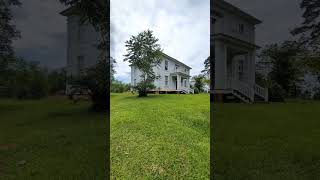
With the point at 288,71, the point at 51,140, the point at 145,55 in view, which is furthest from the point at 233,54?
the point at 51,140

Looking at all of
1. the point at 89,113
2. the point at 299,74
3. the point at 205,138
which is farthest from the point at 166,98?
the point at 299,74

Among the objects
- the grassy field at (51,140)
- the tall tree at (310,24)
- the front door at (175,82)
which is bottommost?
the grassy field at (51,140)

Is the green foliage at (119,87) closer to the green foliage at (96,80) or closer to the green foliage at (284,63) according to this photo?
the green foliage at (96,80)

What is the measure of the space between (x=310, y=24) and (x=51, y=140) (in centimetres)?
271

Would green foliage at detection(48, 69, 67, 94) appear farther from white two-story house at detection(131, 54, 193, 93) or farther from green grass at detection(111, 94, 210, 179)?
white two-story house at detection(131, 54, 193, 93)

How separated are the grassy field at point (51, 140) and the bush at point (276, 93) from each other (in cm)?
158

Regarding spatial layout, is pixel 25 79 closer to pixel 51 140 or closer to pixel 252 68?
pixel 51 140

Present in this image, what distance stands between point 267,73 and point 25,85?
2.20m

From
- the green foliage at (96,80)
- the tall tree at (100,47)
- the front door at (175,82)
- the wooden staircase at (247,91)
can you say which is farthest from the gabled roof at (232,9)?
the green foliage at (96,80)

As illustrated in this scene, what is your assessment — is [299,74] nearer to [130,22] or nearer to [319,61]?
[319,61]

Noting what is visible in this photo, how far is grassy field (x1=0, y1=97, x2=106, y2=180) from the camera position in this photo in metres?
2.93

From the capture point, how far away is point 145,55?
314 cm

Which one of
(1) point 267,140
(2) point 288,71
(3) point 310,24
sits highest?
(3) point 310,24

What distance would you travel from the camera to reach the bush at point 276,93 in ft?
9.76
